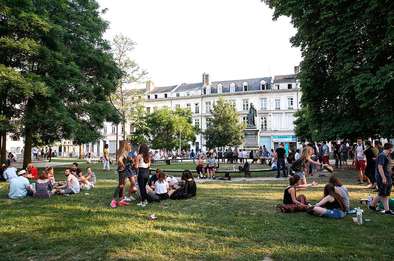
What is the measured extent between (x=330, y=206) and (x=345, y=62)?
10.3 metres

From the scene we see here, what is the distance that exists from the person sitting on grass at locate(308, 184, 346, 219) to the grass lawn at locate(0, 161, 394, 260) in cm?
27

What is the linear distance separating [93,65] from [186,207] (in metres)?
20.9

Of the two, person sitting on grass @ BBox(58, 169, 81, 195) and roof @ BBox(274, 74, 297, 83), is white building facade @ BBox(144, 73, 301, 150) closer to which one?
roof @ BBox(274, 74, 297, 83)

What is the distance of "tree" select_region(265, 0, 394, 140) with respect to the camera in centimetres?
1655

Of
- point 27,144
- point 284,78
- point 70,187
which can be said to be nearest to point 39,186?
point 70,187

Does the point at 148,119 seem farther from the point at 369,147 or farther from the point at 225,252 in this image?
the point at 225,252

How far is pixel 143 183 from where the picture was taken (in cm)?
1176

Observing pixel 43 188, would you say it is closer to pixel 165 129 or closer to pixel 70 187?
pixel 70 187

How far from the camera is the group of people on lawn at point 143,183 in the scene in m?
11.7

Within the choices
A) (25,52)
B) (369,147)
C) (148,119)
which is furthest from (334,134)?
(148,119)

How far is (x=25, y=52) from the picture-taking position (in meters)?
22.5

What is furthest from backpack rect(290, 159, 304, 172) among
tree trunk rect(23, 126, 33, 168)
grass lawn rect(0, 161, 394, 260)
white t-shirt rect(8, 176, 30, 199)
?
tree trunk rect(23, 126, 33, 168)

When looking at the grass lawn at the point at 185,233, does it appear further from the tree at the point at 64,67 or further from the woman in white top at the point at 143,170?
the tree at the point at 64,67

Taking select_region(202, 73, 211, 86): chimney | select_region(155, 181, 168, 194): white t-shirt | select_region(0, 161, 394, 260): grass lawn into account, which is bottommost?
select_region(0, 161, 394, 260): grass lawn
